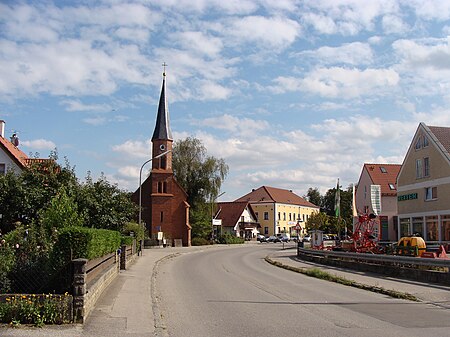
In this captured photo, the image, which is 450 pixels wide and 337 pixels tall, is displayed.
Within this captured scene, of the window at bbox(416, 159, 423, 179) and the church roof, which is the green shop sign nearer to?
the window at bbox(416, 159, 423, 179)

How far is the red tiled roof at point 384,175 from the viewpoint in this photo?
63.2m

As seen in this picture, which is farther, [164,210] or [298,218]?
[298,218]

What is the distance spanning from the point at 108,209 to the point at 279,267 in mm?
10317

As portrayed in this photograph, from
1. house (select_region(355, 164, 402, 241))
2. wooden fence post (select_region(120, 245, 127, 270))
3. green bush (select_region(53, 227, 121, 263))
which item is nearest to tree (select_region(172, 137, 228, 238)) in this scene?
house (select_region(355, 164, 402, 241))

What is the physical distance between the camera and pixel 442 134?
45.8 meters

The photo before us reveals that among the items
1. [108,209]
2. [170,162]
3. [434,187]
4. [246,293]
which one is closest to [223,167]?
[170,162]

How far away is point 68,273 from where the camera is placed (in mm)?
11648

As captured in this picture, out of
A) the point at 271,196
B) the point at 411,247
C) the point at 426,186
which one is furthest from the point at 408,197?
the point at 271,196

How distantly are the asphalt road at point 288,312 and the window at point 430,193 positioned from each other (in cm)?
2731

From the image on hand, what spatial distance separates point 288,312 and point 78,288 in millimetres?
5016

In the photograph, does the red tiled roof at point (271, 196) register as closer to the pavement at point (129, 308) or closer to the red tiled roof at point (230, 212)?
the red tiled roof at point (230, 212)

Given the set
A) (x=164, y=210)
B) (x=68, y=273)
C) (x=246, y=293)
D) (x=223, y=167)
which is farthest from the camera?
(x=223, y=167)

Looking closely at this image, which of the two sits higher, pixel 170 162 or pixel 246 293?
pixel 170 162

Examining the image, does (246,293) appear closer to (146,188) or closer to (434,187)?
(434,187)
